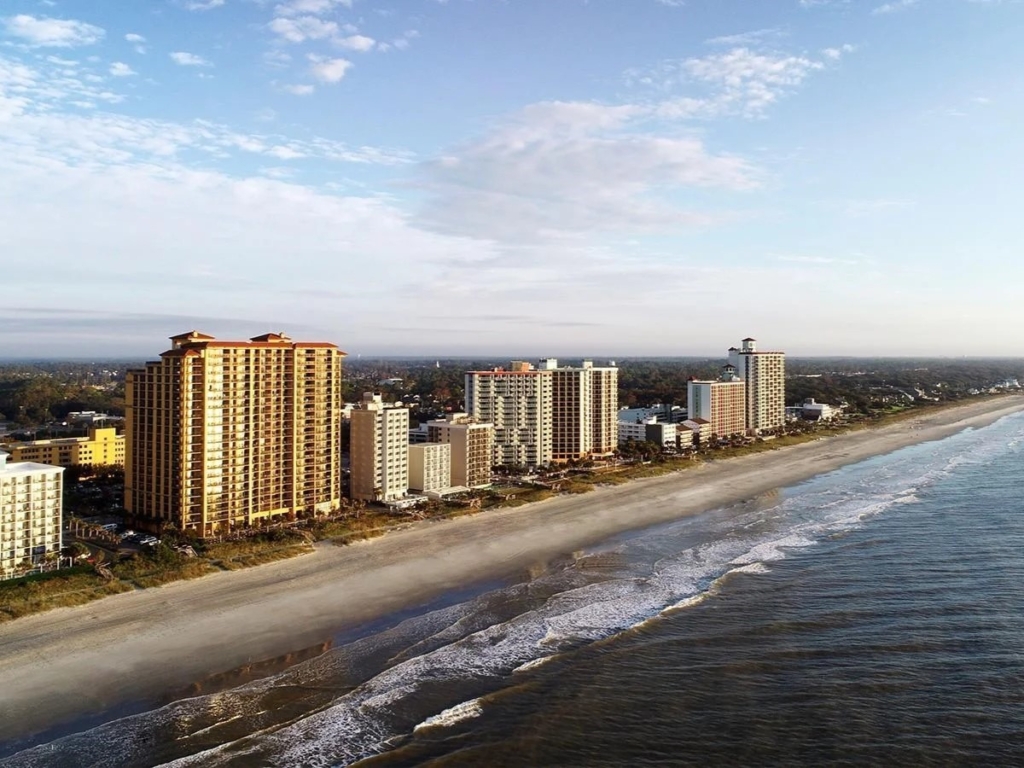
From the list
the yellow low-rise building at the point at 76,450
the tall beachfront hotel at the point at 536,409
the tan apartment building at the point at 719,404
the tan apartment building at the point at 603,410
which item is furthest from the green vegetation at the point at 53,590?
the tan apartment building at the point at 719,404

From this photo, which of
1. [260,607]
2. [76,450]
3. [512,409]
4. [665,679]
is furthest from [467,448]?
[665,679]

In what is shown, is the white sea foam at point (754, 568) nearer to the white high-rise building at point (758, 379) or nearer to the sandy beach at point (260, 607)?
the sandy beach at point (260, 607)

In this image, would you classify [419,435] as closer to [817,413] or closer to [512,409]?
[512,409]

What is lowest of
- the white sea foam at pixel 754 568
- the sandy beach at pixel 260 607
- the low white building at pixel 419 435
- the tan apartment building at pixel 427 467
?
the sandy beach at pixel 260 607

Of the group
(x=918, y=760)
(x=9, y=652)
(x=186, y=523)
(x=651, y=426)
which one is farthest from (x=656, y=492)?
(x=9, y=652)

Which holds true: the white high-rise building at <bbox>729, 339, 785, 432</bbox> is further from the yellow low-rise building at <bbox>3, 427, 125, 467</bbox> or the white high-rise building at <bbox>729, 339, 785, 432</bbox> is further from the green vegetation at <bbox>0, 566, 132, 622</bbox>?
the green vegetation at <bbox>0, 566, 132, 622</bbox>

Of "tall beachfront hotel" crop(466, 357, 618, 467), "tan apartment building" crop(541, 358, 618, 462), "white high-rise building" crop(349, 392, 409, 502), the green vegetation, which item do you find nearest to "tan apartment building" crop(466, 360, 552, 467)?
"tall beachfront hotel" crop(466, 357, 618, 467)

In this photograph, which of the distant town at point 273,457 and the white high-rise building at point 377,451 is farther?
the white high-rise building at point 377,451
